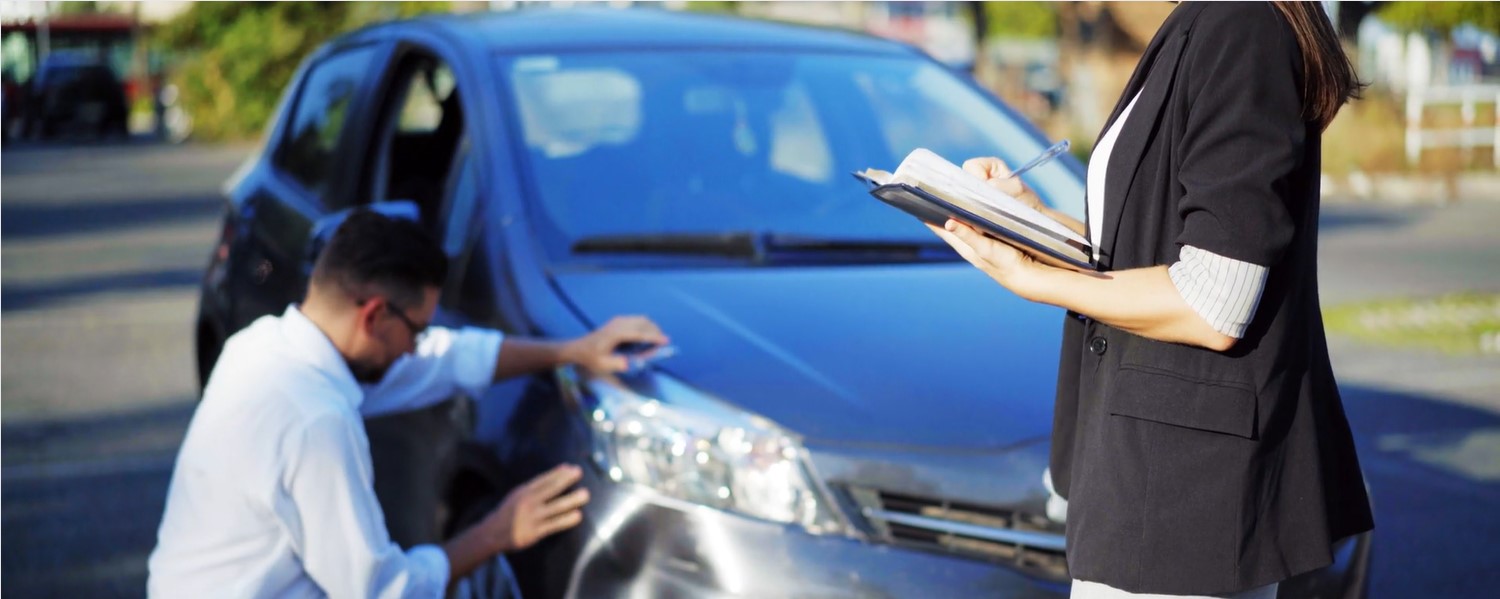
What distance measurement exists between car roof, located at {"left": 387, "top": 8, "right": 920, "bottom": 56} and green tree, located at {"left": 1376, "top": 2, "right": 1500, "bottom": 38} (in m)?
23.9

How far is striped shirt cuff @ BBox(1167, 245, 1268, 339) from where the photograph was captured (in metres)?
1.84

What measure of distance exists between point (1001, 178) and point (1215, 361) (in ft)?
1.61

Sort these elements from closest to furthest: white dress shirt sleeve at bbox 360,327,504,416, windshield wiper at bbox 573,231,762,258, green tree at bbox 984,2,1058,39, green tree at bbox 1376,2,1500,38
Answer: white dress shirt sleeve at bbox 360,327,504,416
windshield wiper at bbox 573,231,762,258
green tree at bbox 1376,2,1500,38
green tree at bbox 984,2,1058,39

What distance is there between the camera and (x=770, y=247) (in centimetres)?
376

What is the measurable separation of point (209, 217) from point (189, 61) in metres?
24.9

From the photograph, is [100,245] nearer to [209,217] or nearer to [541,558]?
[209,217]

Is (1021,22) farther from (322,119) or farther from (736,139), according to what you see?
(736,139)

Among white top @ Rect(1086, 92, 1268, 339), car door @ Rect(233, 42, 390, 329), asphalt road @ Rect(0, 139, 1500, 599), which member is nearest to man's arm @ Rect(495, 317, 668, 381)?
car door @ Rect(233, 42, 390, 329)

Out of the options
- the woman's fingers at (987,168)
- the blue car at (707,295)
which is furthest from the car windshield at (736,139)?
the woman's fingers at (987,168)

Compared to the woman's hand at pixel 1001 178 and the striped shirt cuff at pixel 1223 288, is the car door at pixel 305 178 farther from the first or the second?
the striped shirt cuff at pixel 1223 288

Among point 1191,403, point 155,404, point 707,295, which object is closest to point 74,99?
point 155,404

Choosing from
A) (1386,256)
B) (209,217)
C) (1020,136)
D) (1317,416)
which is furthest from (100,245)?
(1317,416)

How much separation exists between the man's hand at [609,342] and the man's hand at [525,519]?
0.69 feet

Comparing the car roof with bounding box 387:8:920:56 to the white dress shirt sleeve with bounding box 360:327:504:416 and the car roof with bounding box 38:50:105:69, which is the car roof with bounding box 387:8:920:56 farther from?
the car roof with bounding box 38:50:105:69
